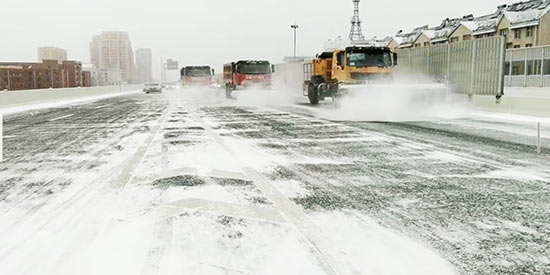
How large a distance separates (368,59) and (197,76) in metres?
26.7

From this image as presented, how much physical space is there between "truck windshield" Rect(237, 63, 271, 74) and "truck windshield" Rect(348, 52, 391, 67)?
41.4 ft

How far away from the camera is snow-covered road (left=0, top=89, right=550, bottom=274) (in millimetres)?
3223

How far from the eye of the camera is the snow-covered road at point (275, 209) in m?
3.22

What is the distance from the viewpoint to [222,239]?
3.63 meters

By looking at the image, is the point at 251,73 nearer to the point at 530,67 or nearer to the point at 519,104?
the point at 519,104

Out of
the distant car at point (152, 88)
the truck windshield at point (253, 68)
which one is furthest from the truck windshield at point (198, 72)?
the distant car at point (152, 88)

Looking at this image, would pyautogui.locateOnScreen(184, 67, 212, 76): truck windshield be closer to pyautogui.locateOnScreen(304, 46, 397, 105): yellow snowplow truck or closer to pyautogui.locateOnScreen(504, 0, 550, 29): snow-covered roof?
pyautogui.locateOnScreen(304, 46, 397, 105): yellow snowplow truck

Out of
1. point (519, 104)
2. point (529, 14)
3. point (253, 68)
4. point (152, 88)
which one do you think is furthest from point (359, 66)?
point (529, 14)

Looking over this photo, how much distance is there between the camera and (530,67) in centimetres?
4278

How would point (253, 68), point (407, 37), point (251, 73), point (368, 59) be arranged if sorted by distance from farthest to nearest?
1. point (407, 37)
2. point (253, 68)
3. point (251, 73)
4. point (368, 59)

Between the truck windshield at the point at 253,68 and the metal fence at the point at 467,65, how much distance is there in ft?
34.2

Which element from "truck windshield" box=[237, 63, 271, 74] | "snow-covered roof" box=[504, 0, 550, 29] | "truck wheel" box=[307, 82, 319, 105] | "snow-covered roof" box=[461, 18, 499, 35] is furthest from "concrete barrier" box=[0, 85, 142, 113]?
"snow-covered roof" box=[461, 18, 499, 35]

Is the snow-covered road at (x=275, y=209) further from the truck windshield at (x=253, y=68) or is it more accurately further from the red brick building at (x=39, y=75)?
the red brick building at (x=39, y=75)

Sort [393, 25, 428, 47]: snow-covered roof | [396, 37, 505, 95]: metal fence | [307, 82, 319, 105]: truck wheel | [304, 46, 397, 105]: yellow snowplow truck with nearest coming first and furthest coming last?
[396, 37, 505, 95]: metal fence → [304, 46, 397, 105]: yellow snowplow truck → [307, 82, 319, 105]: truck wheel → [393, 25, 428, 47]: snow-covered roof
